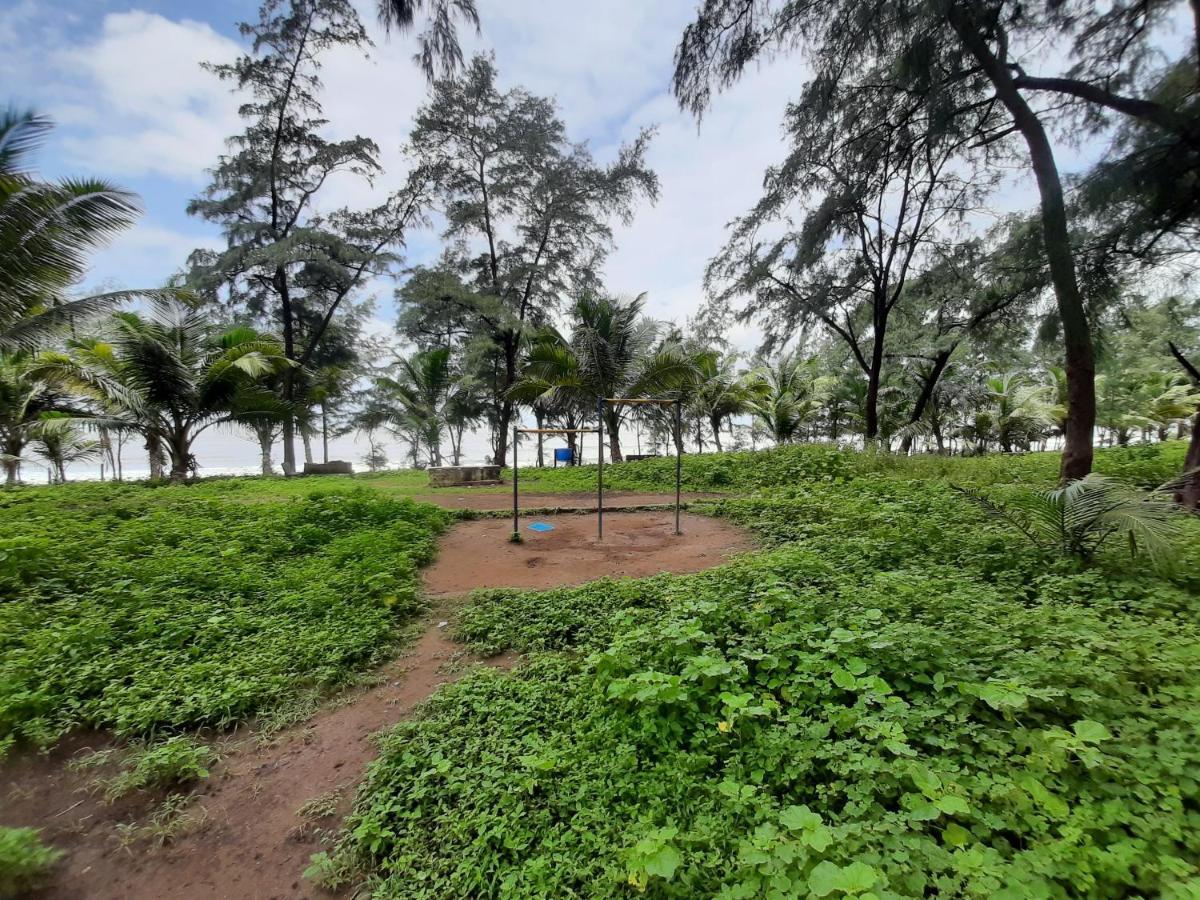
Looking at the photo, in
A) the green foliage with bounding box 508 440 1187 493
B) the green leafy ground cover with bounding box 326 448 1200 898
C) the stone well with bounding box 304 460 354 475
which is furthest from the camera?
the stone well with bounding box 304 460 354 475

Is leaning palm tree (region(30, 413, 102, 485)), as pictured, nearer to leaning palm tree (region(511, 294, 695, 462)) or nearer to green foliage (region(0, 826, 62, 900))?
leaning palm tree (region(511, 294, 695, 462))

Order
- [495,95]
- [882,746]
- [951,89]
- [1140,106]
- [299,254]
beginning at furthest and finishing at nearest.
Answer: [495,95]
[299,254]
[951,89]
[1140,106]
[882,746]

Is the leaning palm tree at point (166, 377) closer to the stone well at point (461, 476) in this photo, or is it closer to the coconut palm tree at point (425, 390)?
the stone well at point (461, 476)

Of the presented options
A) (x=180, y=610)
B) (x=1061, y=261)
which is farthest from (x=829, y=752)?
(x=1061, y=261)

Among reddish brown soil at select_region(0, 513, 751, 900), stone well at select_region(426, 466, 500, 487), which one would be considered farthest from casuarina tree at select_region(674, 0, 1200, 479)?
stone well at select_region(426, 466, 500, 487)

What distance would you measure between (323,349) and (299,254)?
7.09 m

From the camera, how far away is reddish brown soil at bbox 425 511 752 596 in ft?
16.8

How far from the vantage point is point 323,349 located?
2028 centimetres

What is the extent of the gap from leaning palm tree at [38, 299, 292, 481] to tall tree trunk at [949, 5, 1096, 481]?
13.1m

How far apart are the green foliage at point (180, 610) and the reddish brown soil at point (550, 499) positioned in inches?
127

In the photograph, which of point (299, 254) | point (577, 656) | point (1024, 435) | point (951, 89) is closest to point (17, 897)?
point (577, 656)

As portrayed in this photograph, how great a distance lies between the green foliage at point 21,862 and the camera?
1.82 metres

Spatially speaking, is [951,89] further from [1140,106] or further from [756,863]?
[756,863]

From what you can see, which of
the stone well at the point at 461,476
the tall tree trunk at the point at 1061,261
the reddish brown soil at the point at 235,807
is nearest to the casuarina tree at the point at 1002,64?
the tall tree trunk at the point at 1061,261
